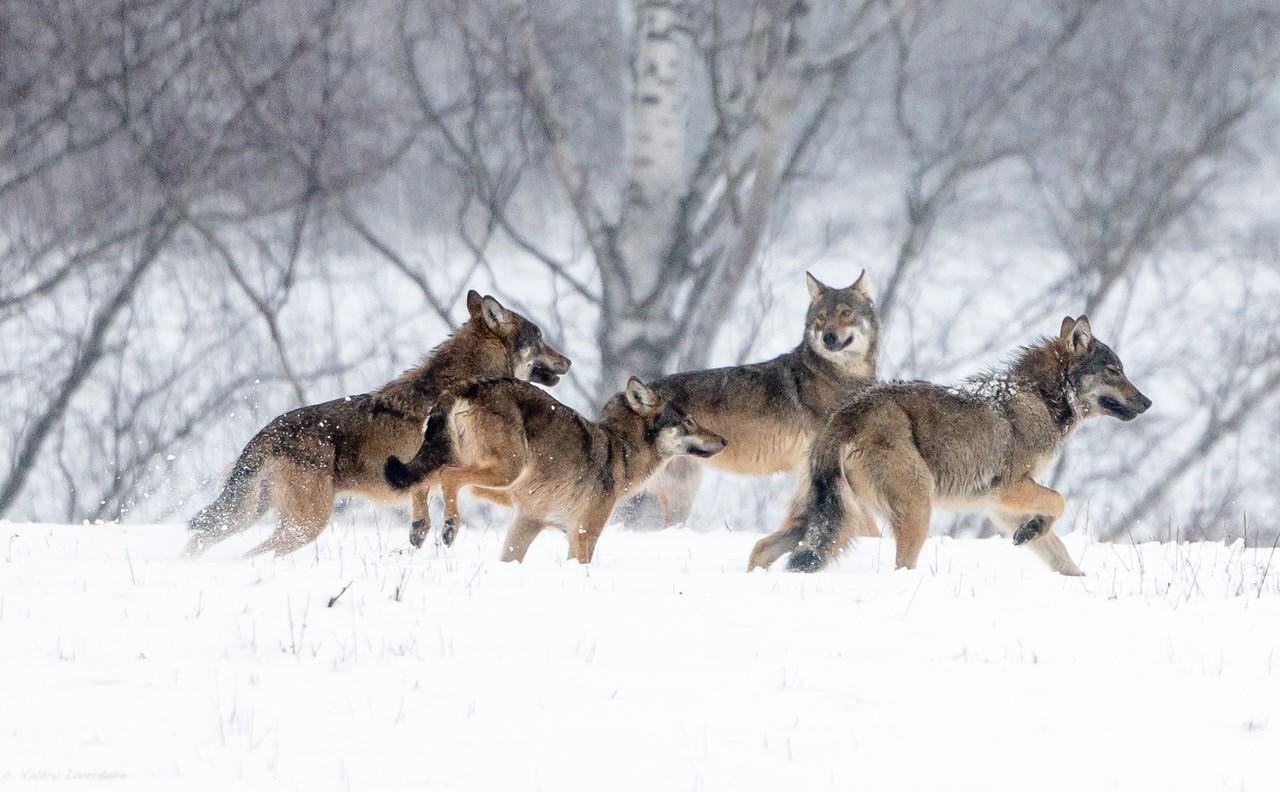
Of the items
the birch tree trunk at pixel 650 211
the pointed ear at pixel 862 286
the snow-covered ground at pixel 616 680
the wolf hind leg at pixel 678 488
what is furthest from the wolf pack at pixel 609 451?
the birch tree trunk at pixel 650 211

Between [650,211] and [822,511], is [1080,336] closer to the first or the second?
[822,511]

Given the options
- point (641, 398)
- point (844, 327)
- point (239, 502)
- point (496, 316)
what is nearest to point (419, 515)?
point (239, 502)

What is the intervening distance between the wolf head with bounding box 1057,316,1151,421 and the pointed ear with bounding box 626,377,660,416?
2488 mm

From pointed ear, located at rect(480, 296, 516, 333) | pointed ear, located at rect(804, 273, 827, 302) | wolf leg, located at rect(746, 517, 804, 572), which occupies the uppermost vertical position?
pointed ear, located at rect(804, 273, 827, 302)

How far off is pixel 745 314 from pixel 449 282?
12.6ft

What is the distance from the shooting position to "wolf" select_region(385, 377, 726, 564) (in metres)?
7.80

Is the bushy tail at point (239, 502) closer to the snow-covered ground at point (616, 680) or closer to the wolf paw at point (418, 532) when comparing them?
the wolf paw at point (418, 532)

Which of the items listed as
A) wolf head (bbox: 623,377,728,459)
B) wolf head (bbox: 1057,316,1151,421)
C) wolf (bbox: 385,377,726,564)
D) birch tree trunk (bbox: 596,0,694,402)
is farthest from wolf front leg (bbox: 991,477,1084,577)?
birch tree trunk (bbox: 596,0,694,402)

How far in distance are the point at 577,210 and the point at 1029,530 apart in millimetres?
6646

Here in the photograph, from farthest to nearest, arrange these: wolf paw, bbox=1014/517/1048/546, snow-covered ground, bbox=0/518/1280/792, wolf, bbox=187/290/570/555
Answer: wolf, bbox=187/290/570/555 < wolf paw, bbox=1014/517/1048/546 < snow-covered ground, bbox=0/518/1280/792

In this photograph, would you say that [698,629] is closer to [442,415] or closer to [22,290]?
[442,415]

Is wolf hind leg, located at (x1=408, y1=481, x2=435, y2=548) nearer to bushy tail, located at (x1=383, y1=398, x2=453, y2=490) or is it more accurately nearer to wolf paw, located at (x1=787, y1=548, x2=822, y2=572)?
bushy tail, located at (x1=383, y1=398, x2=453, y2=490)

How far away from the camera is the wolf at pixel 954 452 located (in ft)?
25.3

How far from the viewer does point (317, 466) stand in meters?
8.30
